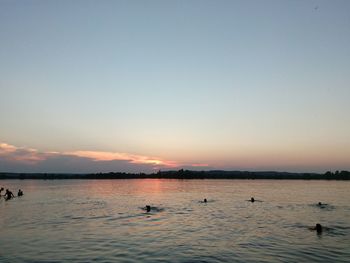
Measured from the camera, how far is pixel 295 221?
4516cm

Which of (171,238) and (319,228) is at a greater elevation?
(319,228)

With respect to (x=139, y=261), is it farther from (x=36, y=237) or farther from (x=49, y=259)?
(x=36, y=237)

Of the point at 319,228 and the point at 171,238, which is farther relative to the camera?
the point at 319,228

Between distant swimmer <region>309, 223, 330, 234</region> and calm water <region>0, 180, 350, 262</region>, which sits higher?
distant swimmer <region>309, 223, 330, 234</region>

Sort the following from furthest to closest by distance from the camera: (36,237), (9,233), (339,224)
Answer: (339,224), (9,233), (36,237)

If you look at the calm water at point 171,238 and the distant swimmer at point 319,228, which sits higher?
the distant swimmer at point 319,228

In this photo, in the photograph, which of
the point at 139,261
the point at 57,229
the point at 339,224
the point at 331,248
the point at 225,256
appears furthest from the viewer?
the point at 339,224

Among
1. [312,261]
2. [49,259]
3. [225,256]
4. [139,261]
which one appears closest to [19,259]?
[49,259]

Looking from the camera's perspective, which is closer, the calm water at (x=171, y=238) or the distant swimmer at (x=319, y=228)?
the calm water at (x=171, y=238)

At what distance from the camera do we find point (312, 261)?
24828mm

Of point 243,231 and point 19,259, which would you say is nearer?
point 19,259

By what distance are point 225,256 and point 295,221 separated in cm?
2261

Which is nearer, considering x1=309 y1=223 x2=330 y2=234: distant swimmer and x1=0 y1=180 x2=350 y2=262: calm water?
x1=0 y1=180 x2=350 y2=262: calm water

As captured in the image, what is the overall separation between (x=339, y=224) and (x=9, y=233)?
37.7 metres
